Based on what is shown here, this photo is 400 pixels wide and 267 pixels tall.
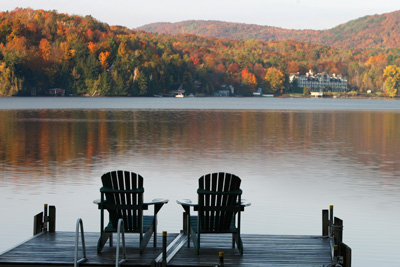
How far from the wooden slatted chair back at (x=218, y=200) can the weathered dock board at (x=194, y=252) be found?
1.37 feet

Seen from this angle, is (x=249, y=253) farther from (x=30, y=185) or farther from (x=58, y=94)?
(x=58, y=94)

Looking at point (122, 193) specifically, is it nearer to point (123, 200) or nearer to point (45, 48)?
point (123, 200)

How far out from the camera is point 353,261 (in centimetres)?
1084

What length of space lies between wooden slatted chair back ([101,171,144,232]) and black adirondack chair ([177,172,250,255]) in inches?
31.3

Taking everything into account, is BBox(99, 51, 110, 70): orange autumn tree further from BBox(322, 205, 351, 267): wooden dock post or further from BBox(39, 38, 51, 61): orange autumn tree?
BBox(322, 205, 351, 267): wooden dock post

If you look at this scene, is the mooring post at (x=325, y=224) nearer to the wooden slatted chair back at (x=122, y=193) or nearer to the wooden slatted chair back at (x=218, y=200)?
the wooden slatted chair back at (x=218, y=200)

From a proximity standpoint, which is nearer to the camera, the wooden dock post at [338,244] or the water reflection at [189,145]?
the wooden dock post at [338,244]

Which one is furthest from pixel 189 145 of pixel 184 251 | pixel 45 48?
pixel 45 48

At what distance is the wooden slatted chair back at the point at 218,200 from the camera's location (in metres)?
8.89

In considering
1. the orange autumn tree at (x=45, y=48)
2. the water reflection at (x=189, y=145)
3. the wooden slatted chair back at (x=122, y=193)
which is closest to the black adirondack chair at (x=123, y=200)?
the wooden slatted chair back at (x=122, y=193)

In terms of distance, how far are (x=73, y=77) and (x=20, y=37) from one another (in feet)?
56.4

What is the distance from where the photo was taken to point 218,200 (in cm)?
902

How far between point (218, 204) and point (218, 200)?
55 millimetres

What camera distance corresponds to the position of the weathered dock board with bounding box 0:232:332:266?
8695mm
